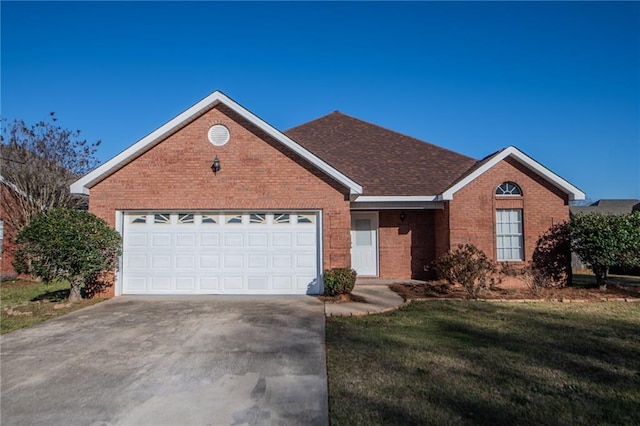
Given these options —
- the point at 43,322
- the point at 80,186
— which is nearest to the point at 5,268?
the point at 80,186

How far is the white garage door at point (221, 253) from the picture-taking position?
11.1 metres

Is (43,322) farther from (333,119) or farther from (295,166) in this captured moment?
(333,119)

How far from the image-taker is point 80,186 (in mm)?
10977

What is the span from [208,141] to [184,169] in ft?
3.41

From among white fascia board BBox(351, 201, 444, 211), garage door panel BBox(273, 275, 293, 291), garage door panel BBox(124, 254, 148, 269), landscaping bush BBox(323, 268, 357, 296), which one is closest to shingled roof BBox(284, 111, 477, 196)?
white fascia board BBox(351, 201, 444, 211)

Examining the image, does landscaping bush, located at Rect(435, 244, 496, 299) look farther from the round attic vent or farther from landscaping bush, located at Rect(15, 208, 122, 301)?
landscaping bush, located at Rect(15, 208, 122, 301)

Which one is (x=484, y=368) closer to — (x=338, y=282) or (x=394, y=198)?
(x=338, y=282)

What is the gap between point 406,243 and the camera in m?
14.1

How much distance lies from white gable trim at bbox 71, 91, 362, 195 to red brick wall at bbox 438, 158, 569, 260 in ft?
12.8

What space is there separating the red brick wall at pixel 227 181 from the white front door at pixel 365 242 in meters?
3.17

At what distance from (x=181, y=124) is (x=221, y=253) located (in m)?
3.80

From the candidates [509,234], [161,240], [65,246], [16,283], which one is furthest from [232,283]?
[16,283]

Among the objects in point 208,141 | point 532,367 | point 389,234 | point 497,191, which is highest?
point 208,141

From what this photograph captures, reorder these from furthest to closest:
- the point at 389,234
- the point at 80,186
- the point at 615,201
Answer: the point at 615,201
the point at 389,234
the point at 80,186
